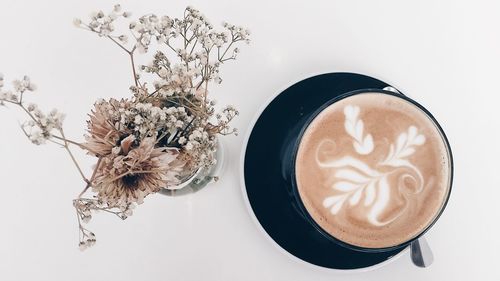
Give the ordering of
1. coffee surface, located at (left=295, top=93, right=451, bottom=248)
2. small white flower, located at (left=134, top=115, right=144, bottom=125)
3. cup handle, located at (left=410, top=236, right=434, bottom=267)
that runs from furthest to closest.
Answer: cup handle, located at (left=410, top=236, right=434, bottom=267)
coffee surface, located at (left=295, top=93, right=451, bottom=248)
small white flower, located at (left=134, top=115, right=144, bottom=125)

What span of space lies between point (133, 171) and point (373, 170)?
394mm

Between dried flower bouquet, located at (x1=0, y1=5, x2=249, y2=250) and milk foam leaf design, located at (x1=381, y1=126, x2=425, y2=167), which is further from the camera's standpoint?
milk foam leaf design, located at (x1=381, y1=126, x2=425, y2=167)

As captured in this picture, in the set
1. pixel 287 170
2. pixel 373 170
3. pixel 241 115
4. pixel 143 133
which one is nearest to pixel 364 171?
pixel 373 170

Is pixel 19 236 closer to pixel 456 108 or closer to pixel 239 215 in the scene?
pixel 239 215

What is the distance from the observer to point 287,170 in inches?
34.3

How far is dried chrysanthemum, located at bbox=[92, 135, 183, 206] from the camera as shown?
61 cm

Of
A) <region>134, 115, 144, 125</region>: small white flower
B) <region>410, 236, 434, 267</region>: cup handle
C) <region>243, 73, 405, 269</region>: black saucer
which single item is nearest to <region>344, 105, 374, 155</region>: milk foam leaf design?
<region>243, 73, 405, 269</region>: black saucer

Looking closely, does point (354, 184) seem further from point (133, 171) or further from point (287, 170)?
point (133, 171)

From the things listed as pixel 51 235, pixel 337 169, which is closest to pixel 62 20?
pixel 51 235

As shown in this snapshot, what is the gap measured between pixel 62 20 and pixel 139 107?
45cm

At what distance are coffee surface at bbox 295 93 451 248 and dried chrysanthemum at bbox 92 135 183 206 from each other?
235 millimetres

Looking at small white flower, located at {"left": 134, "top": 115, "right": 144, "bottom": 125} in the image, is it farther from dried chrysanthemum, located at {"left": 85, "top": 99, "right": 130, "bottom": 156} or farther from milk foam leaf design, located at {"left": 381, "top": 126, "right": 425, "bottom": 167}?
milk foam leaf design, located at {"left": 381, "top": 126, "right": 425, "bottom": 167}

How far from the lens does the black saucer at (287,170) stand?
884mm

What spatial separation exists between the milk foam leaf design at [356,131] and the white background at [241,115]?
0.61ft
